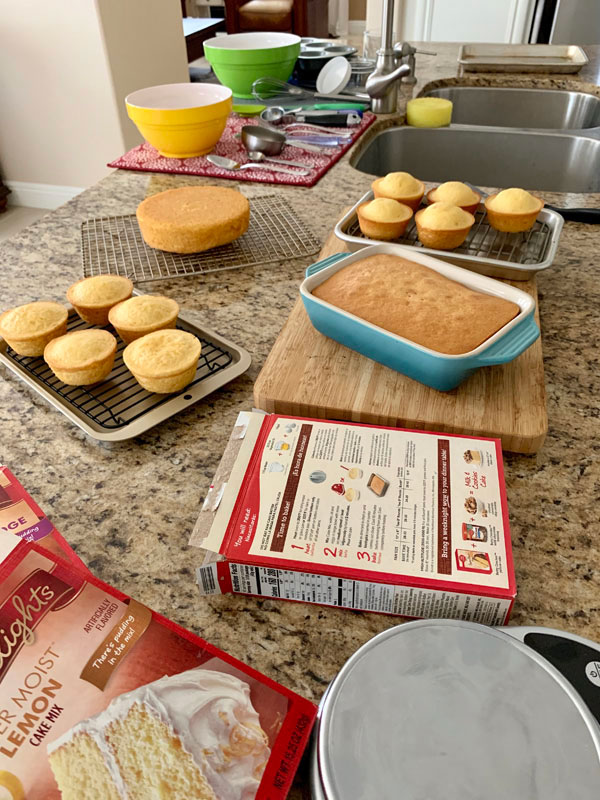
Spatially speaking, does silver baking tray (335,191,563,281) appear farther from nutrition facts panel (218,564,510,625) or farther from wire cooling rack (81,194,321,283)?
nutrition facts panel (218,564,510,625)

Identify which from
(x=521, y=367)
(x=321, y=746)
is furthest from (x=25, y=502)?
(x=521, y=367)

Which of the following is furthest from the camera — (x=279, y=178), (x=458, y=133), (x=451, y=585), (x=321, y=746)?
(x=458, y=133)

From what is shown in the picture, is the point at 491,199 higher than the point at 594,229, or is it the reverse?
the point at 491,199

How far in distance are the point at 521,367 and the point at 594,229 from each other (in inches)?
21.2

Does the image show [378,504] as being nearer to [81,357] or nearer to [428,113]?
[81,357]

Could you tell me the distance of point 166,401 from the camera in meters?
0.71

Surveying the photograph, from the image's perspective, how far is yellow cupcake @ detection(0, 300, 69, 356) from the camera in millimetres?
750

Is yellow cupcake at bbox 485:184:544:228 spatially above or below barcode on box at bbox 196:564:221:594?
above

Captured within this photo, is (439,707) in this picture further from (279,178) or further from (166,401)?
(279,178)

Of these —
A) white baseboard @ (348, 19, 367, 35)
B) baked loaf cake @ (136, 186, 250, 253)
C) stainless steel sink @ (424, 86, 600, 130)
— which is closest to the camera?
baked loaf cake @ (136, 186, 250, 253)

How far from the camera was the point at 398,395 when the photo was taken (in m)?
0.70

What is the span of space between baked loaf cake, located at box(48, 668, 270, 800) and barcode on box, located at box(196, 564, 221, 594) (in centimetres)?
11

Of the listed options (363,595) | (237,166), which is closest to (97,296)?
(363,595)

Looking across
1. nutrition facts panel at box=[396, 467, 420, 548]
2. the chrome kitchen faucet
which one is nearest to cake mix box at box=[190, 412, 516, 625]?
nutrition facts panel at box=[396, 467, 420, 548]
